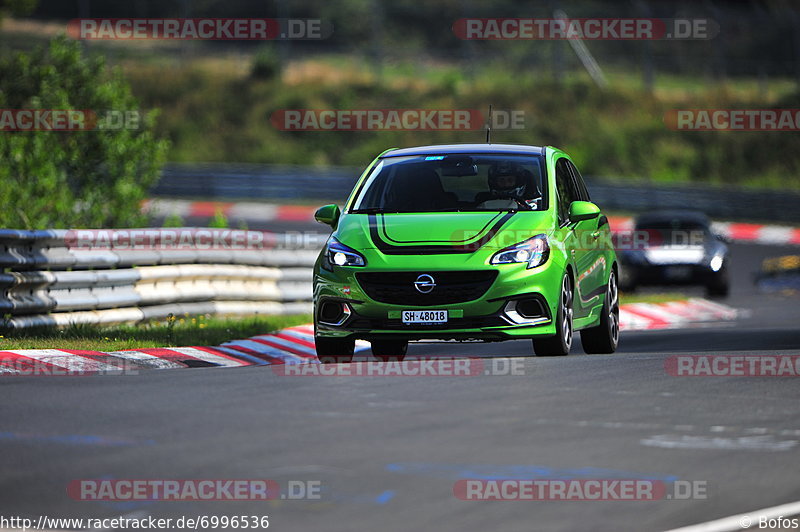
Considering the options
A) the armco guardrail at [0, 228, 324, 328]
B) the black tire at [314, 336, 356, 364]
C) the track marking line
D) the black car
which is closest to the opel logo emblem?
the black tire at [314, 336, 356, 364]

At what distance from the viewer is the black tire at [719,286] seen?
26141mm

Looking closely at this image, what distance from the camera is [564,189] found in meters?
13.8

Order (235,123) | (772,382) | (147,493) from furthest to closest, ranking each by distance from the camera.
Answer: (235,123) → (772,382) → (147,493)

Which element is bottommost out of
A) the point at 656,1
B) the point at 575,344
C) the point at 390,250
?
the point at 575,344

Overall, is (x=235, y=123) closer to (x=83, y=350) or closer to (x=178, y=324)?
(x=178, y=324)

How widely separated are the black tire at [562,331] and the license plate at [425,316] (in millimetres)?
974

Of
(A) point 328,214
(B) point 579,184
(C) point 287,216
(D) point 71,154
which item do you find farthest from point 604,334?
(C) point 287,216

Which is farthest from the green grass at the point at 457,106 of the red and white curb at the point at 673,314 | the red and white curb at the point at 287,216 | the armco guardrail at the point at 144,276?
the armco guardrail at the point at 144,276

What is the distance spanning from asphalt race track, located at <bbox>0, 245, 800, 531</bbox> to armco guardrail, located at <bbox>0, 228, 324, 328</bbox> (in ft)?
11.2

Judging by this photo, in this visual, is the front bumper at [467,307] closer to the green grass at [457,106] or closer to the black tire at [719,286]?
the black tire at [719,286]

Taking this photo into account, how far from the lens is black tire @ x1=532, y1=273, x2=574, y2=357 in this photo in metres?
12.6

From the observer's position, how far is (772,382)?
37.9ft

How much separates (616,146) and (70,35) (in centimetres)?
1903

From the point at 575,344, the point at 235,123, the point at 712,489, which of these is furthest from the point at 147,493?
the point at 235,123
